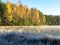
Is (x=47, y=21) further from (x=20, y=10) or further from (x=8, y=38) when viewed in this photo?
(x=8, y=38)

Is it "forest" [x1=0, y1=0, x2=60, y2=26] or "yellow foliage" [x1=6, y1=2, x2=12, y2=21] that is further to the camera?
"forest" [x1=0, y1=0, x2=60, y2=26]

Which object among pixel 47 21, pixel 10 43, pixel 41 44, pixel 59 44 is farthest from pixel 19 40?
pixel 47 21

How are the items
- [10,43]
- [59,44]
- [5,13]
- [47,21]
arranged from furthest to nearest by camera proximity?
[47,21], [5,13], [10,43], [59,44]

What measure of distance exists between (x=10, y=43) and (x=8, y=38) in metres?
1.54

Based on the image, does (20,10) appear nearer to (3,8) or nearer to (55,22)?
(3,8)

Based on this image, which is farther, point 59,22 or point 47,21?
point 59,22

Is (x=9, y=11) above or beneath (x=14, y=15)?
above

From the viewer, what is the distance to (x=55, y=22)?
335ft

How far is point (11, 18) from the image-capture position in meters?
55.7

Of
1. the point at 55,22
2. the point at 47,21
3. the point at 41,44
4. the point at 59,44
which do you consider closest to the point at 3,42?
the point at 41,44

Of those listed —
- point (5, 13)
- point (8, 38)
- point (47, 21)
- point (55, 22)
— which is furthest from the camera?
point (55, 22)

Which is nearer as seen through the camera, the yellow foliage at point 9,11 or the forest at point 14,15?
the yellow foliage at point 9,11

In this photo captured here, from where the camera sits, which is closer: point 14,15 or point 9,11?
point 9,11

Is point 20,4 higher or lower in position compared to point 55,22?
higher
